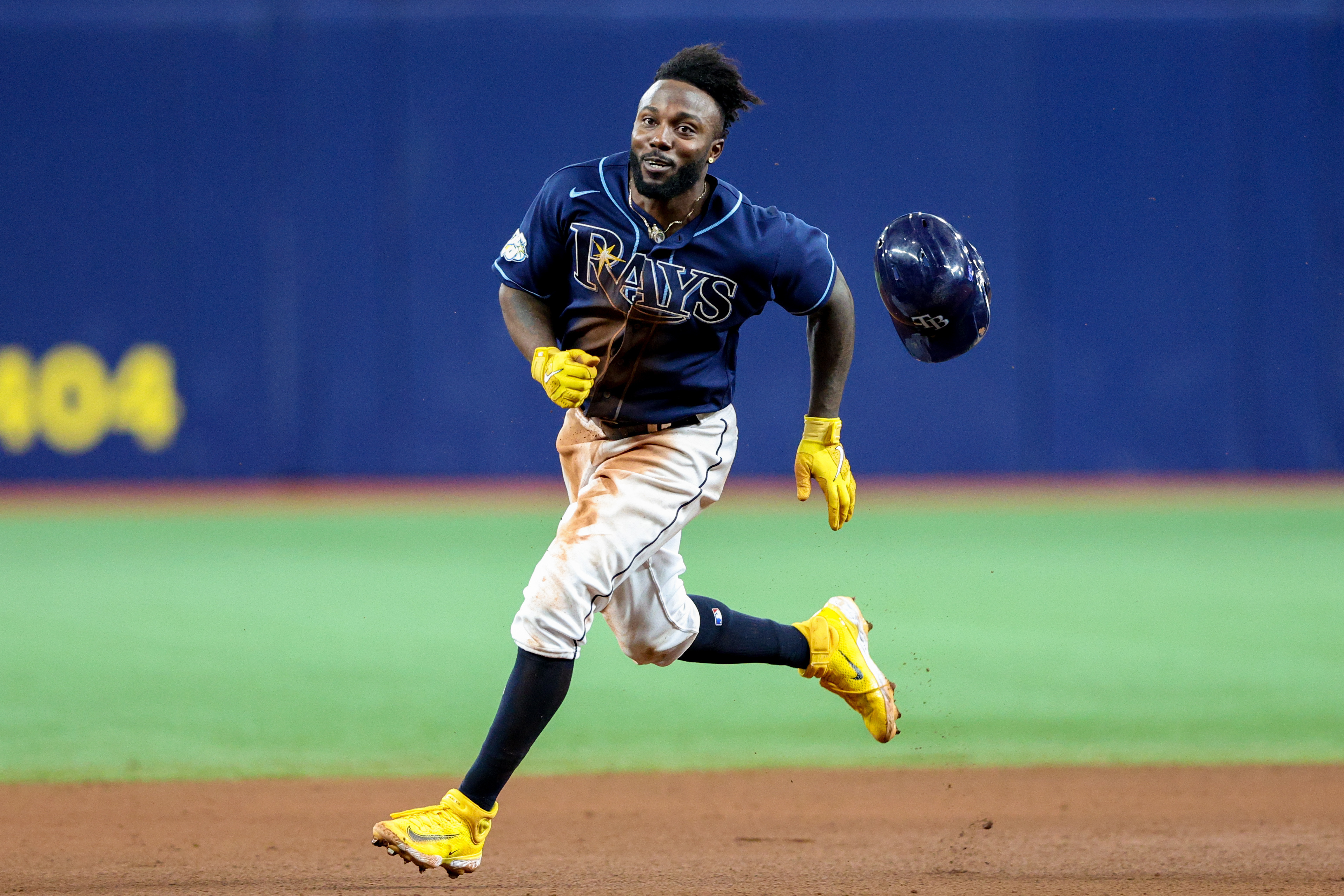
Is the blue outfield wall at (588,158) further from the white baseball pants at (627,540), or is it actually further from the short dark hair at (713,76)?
the short dark hair at (713,76)

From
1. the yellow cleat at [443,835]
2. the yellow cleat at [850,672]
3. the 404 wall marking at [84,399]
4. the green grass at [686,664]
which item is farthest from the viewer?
the 404 wall marking at [84,399]

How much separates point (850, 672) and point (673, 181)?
1625mm

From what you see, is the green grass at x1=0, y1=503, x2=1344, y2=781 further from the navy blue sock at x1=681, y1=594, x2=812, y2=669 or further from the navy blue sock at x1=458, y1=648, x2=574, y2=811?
the navy blue sock at x1=458, y1=648, x2=574, y2=811

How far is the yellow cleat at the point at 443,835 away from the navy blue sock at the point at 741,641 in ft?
3.01

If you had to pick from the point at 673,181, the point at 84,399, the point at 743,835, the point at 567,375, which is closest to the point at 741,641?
the point at 743,835

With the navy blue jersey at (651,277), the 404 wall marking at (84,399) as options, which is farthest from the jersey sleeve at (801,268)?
the 404 wall marking at (84,399)

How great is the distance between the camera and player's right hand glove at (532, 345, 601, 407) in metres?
3.56

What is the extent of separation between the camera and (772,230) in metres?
3.85

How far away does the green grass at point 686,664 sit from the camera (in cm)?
512

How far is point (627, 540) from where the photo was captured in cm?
370

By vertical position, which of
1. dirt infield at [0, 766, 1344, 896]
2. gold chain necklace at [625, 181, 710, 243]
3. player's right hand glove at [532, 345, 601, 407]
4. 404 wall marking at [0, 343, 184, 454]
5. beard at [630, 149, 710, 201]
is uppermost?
beard at [630, 149, 710, 201]

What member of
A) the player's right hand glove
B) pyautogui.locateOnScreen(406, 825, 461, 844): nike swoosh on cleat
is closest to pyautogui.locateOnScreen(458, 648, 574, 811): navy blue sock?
pyautogui.locateOnScreen(406, 825, 461, 844): nike swoosh on cleat

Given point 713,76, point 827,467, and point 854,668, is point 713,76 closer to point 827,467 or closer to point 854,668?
point 827,467

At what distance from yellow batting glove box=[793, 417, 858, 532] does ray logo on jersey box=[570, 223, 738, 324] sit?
50cm
